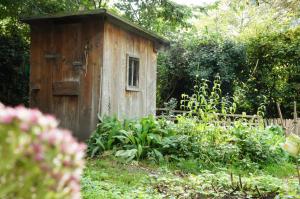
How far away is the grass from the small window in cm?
317

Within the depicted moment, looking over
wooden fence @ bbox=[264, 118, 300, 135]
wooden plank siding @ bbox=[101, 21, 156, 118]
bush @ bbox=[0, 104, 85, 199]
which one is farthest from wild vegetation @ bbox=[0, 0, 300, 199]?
wooden fence @ bbox=[264, 118, 300, 135]

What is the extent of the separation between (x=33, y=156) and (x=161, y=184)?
4.07 m

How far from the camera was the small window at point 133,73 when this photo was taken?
862 cm

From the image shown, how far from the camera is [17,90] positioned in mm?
10508

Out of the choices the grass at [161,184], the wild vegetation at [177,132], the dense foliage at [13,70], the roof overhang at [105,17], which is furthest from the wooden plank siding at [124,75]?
the dense foliage at [13,70]

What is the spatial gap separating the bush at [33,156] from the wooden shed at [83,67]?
Answer: 264 inches

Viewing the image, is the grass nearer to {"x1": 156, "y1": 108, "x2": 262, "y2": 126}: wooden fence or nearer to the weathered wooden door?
{"x1": 156, "y1": 108, "x2": 262, "y2": 126}: wooden fence

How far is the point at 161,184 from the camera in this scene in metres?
4.69

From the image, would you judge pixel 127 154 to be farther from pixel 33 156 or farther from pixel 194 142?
pixel 33 156

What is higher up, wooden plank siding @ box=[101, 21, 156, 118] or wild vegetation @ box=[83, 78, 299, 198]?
wooden plank siding @ box=[101, 21, 156, 118]

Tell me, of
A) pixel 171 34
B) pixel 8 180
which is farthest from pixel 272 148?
pixel 171 34

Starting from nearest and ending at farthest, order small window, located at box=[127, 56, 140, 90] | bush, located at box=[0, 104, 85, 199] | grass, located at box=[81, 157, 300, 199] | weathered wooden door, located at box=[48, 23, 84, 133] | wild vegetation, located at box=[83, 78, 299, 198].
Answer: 1. bush, located at box=[0, 104, 85, 199]
2. grass, located at box=[81, 157, 300, 199]
3. wild vegetation, located at box=[83, 78, 299, 198]
4. weathered wooden door, located at box=[48, 23, 84, 133]
5. small window, located at box=[127, 56, 140, 90]

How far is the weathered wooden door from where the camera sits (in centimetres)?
768

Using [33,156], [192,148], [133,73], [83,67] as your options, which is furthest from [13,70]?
[33,156]
